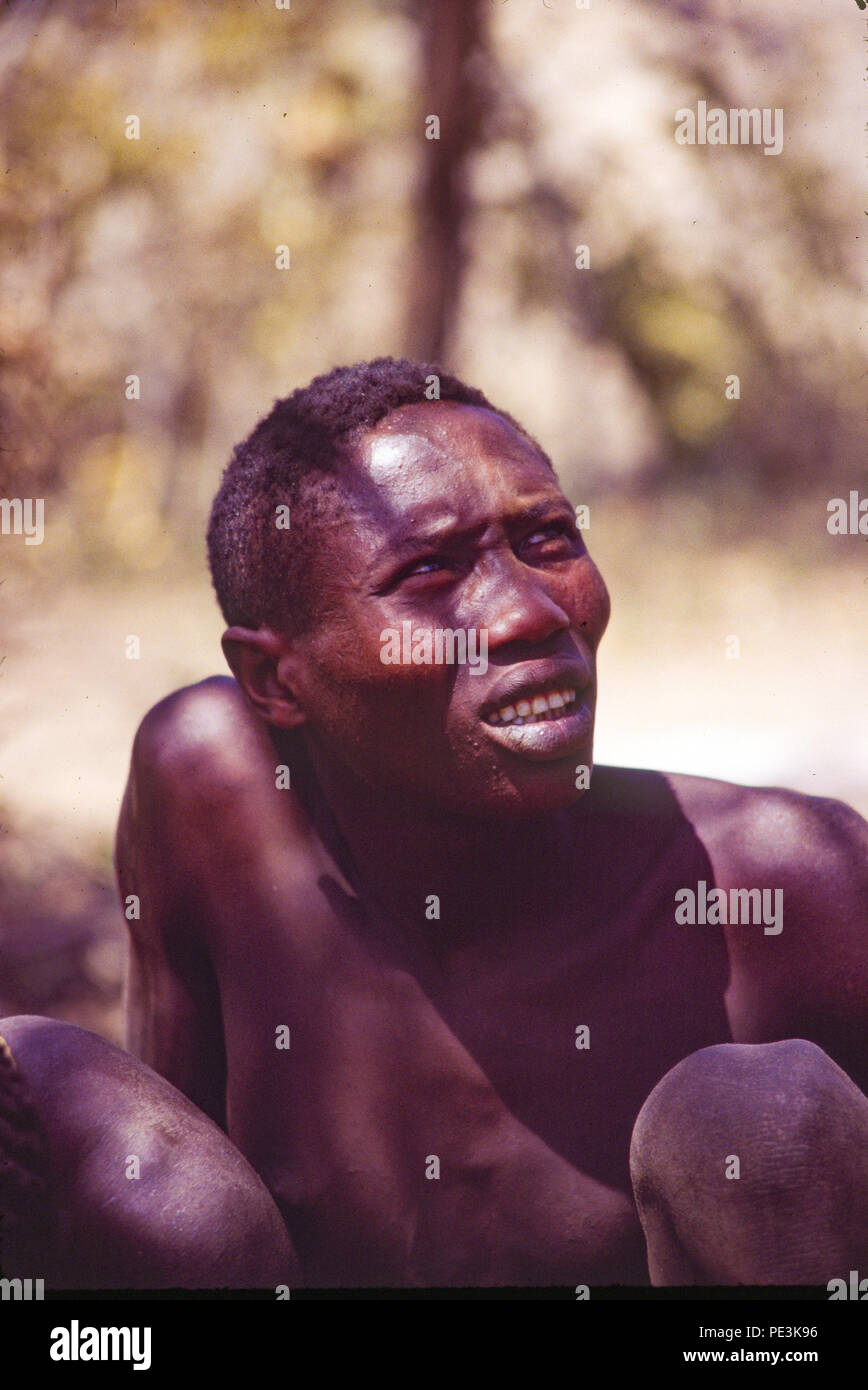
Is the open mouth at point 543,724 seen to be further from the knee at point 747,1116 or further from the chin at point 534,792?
the knee at point 747,1116

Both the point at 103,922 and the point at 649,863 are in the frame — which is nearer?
the point at 649,863

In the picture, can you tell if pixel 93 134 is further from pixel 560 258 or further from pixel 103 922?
pixel 103 922

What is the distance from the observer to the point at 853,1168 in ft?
5.18

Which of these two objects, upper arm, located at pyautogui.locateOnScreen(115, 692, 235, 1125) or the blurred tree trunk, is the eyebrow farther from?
the blurred tree trunk

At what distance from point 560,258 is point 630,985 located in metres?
2.74

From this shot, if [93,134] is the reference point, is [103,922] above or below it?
below

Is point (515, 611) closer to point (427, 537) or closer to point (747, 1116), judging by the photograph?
point (427, 537)

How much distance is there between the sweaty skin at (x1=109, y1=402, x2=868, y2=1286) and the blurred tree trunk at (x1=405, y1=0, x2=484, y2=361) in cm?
223

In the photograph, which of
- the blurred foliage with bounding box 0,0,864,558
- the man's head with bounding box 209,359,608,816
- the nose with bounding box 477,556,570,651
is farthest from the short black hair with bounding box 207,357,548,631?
the blurred foliage with bounding box 0,0,864,558

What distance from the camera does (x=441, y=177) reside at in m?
4.02

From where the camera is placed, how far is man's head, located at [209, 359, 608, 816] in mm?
1795

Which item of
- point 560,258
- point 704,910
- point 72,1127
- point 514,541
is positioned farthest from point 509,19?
point 72,1127

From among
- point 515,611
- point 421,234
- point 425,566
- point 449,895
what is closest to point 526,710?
point 515,611

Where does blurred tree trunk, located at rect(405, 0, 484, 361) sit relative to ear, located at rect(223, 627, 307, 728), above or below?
above
